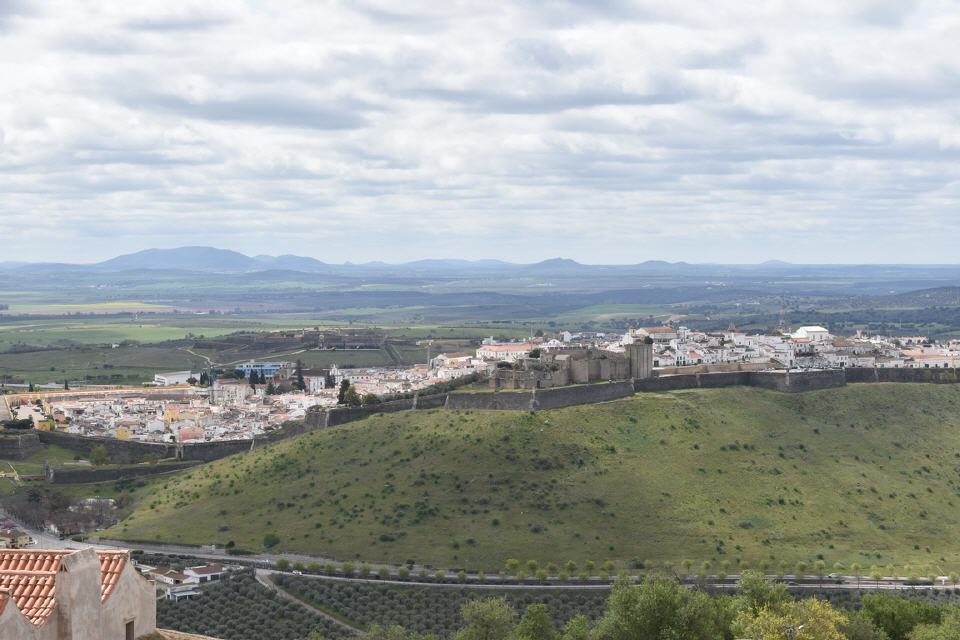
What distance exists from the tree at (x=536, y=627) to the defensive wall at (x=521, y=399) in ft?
107

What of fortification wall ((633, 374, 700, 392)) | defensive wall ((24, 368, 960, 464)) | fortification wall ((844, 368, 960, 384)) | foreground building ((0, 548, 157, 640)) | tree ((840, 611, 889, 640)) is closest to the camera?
foreground building ((0, 548, 157, 640))

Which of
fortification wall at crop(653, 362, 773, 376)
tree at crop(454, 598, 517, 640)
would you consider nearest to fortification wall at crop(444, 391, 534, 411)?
fortification wall at crop(653, 362, 773, 376)

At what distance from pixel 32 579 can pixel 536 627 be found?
1316 inches

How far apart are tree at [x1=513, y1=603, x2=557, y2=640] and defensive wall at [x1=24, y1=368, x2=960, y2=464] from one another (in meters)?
32.5

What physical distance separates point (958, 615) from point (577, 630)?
1247 cm

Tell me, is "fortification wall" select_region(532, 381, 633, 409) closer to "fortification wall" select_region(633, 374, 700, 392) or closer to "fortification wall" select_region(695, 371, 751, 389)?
"fortification wall" select_region(633, 374, 700, 392)

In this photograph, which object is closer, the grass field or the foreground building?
the foreground building

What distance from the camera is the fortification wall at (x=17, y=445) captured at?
99.7 metres

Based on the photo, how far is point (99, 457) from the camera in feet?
320

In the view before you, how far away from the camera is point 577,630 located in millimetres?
47156

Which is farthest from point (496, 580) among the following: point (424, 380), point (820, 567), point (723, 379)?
A: point (424, 380)

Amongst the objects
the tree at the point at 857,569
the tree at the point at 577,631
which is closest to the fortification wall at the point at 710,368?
the tree at the point at 857,569

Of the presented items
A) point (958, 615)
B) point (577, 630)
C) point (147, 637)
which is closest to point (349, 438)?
point (577, 630)

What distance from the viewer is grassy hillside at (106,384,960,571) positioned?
71.6 m
